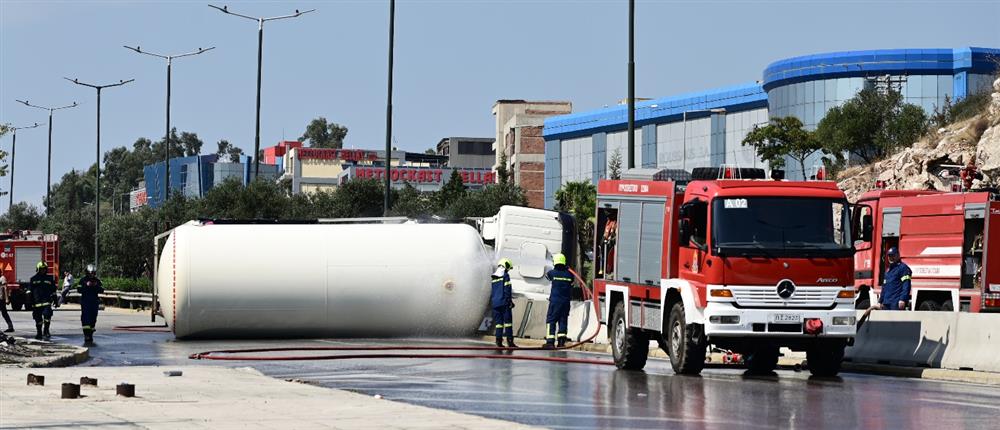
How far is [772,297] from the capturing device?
19531 millimetres

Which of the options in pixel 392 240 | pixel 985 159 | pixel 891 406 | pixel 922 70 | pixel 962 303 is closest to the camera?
pixel 891 406

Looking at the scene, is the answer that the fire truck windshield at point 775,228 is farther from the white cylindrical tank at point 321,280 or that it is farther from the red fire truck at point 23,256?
the red fire truck at point 23,256

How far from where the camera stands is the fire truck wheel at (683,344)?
20.0m

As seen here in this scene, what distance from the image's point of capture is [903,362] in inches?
885

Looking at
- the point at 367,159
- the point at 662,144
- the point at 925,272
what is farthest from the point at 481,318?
the point at 367,159

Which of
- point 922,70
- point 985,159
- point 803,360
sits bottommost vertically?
point 803,360

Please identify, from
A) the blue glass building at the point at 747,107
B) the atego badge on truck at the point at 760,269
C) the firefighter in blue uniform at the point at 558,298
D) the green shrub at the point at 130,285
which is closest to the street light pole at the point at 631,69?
the firefighter in blue uniform at the point at 558,298

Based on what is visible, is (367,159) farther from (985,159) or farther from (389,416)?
(389,416)

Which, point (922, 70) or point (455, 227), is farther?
point (922, 70)

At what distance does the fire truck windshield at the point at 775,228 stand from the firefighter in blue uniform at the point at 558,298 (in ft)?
26.7

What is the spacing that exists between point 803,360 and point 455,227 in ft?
36.6

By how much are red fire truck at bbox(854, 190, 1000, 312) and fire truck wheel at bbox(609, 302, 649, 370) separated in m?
7.22

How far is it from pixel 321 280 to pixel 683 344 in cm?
1322

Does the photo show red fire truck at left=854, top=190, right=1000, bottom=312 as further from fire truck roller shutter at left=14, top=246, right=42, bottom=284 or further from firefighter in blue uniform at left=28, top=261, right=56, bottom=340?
fire truck roller shutter at left=14, top=246, right=42, bottom=284
